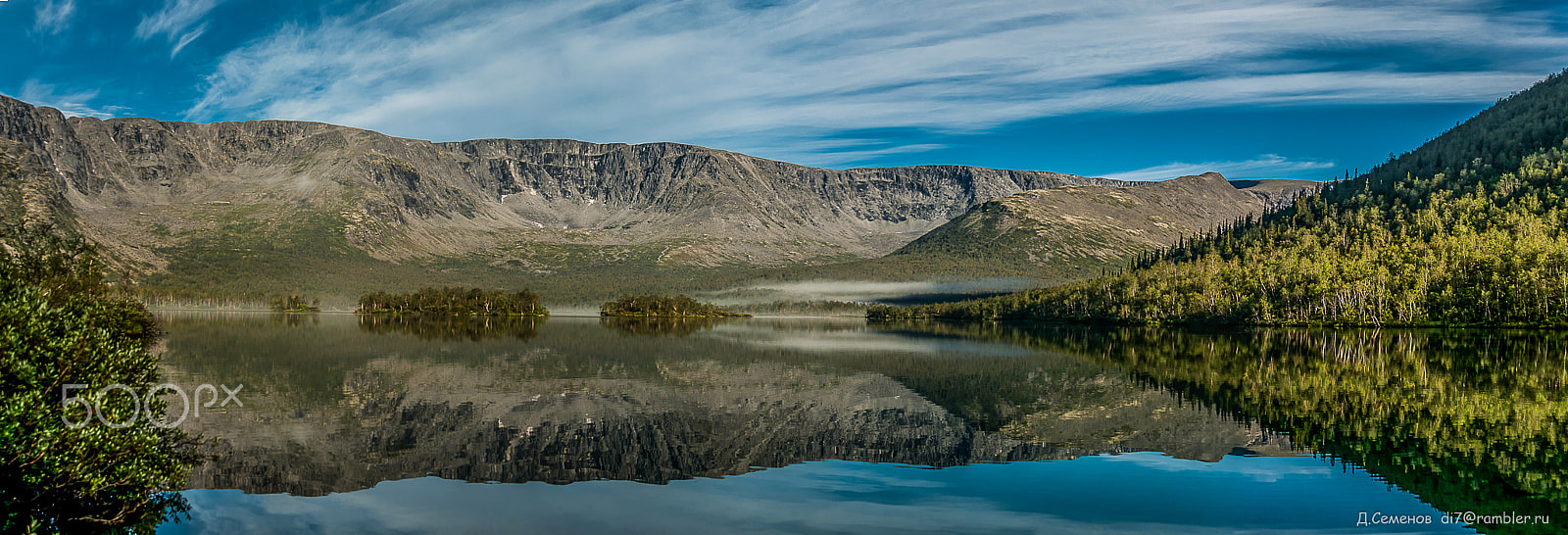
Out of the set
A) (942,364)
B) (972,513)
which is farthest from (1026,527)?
(942,364)

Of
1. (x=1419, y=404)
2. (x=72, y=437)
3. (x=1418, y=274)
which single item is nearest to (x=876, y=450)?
Answer: (x=72, y=437)

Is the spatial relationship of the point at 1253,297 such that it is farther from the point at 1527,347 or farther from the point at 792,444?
the point at 792,444

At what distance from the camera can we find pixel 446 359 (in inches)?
2813

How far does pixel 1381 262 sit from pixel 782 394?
160m

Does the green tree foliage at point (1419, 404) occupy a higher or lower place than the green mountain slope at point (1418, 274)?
lower

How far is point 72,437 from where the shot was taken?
56.9 feet

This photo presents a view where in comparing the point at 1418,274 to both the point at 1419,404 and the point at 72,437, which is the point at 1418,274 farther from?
the point at 72,437

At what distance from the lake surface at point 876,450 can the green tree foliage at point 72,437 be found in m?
1.46

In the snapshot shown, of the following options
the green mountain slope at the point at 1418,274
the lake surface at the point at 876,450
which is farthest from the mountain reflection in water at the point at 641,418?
the green mountain slope at the point at 1418,274

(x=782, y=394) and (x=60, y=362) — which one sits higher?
(x=60, y=362)

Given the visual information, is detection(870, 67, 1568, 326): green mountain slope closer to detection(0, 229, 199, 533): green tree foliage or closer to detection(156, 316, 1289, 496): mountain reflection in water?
detection(156, 316, 1289, 496): mountain reflection in water

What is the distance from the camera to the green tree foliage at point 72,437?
662 inches

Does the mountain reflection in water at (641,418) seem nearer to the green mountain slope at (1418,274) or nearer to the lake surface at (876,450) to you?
the lake surface at (876,450)

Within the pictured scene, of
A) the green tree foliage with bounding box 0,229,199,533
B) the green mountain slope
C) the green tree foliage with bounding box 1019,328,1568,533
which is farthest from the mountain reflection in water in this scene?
the green mountain slope
